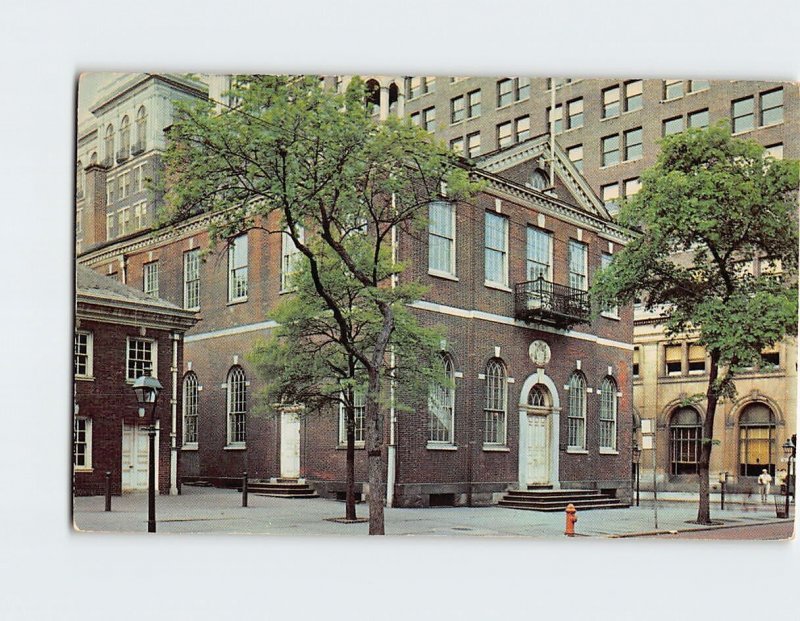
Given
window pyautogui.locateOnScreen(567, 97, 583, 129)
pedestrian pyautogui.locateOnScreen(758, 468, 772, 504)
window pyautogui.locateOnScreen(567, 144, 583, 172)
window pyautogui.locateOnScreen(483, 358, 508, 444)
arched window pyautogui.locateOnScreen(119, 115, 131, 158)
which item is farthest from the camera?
window pyautogui.locateOnScreen(567, 144, 583, 172)

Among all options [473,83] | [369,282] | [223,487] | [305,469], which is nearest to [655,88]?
[473,83]

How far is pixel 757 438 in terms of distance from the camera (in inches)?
453

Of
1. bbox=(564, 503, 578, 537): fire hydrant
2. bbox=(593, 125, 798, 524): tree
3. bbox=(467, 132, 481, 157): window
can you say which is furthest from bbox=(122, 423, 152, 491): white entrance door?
bbox=(593, 125, 798, 524): tree

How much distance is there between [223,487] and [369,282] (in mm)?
2602

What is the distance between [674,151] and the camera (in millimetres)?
11703

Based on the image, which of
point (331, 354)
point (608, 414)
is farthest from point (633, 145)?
point (331, 354)

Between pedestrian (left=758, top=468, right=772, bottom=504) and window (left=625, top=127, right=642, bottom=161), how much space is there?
358 centimetres

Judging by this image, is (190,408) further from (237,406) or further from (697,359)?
(697,359)

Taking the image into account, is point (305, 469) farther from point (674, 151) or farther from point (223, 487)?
point (674, 151)

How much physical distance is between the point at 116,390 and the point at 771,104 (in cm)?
729

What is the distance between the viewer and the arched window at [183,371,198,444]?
11.5m

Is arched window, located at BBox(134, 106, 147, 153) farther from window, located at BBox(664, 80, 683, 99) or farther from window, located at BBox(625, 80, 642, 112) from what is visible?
window, located at BBox(664, 80, 683, 99)

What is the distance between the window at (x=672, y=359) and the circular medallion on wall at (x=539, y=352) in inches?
50.0

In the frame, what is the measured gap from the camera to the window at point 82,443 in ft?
36.2
